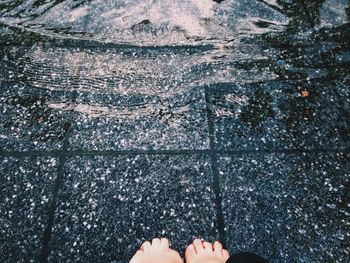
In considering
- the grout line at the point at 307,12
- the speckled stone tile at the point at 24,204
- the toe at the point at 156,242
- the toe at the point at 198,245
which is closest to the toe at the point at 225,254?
the toe at the point at 198,245

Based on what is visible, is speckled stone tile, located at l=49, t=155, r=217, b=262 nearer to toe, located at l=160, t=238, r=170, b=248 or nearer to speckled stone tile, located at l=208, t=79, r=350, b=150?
toe, located at l=160, t=238, r=170, b=248

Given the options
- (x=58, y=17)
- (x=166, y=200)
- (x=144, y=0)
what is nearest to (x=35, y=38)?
(x=58, y=17)

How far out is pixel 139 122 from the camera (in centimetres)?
A: 212

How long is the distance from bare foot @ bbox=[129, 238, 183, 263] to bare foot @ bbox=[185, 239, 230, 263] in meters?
0.07

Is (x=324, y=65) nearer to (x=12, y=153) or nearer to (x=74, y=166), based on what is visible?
(x=74, y=166)

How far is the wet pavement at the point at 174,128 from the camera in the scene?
174cm

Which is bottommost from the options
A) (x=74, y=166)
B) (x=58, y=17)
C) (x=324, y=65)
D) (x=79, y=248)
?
(x=79, y=248)

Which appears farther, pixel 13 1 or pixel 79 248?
pixel 13 1

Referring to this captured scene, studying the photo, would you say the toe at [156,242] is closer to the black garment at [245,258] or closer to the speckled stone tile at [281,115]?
the black garment at [245,258]

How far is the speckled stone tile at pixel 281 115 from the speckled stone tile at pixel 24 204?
1.04 metres

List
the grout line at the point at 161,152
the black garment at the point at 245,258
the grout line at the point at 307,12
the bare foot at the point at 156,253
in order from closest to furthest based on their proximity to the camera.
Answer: the black garment at the point at 245,258 < the bare foot at the point at 156,253 < the grout line at the point at 161,152 < the grout line at the point at 307,12

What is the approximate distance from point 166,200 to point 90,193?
42 cm

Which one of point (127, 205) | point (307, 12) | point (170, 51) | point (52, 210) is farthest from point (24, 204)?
point (307, 12)

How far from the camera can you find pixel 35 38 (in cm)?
254
